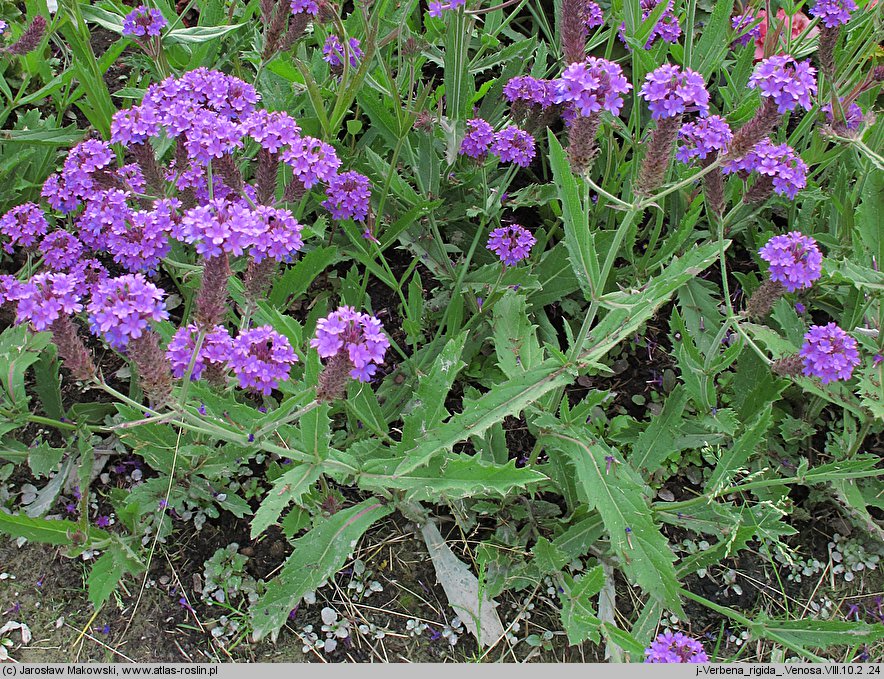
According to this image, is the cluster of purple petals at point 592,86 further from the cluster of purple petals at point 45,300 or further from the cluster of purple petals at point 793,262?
the cluster of purple petals at point 45,300

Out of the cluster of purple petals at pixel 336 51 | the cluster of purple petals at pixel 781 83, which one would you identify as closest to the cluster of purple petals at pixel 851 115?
the cluster of purple petals at pixel 781 83

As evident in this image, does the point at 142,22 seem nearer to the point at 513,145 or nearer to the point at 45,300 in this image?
the point at 45,300

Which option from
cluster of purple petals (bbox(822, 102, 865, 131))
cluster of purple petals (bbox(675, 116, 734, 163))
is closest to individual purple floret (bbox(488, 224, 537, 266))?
cluster of purple petals (bbox(675, 116, 734, 163))

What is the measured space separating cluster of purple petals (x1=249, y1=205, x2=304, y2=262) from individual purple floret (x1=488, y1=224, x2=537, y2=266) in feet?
3.36

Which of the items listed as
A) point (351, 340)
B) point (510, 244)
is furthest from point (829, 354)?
point (351, 340)

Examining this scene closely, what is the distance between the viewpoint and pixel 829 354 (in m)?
2.60

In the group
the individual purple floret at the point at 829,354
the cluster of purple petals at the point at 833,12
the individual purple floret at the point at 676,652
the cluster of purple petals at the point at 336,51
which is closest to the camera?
the individual purple floret at the point at 676,652

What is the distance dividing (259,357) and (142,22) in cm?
145

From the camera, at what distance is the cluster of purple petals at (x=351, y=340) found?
190 centimetres

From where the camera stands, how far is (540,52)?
11.5 feet

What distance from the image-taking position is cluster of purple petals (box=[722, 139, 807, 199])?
271cm

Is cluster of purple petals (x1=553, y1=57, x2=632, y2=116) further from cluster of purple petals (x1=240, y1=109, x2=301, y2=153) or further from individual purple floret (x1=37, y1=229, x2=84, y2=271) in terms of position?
individual purple floret (x1=37, y1=229, x2=84, y2=271)

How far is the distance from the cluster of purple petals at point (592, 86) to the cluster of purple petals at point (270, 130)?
0.88 meters

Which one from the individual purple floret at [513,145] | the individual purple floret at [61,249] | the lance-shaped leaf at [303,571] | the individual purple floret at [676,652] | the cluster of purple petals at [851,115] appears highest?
the cluster of purple petals at [851,115]
